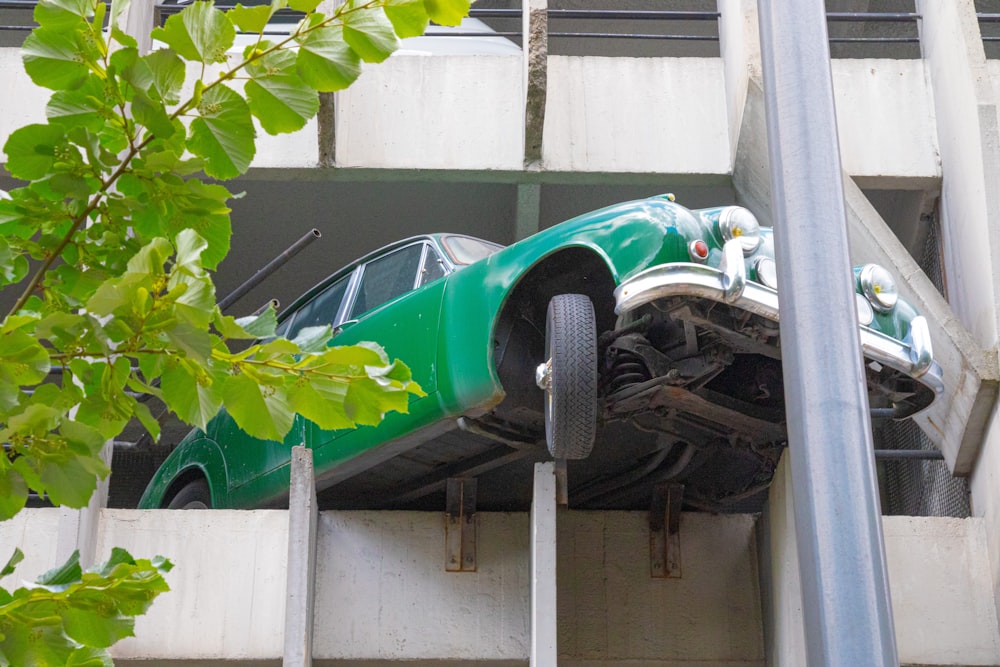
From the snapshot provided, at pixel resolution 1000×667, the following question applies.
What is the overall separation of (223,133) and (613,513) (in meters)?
6.89

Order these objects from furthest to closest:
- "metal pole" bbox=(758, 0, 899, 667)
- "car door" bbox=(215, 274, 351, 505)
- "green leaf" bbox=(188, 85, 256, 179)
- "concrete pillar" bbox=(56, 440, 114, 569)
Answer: "car door" bbox=(215, 274, 351, 505) < "concrete pillar" bbox=(56, 440, 114, 569) < "metal pole" bbox=(758, 0, 899, 667) < "green leaf" bbox=(188, 85, 256, 179)

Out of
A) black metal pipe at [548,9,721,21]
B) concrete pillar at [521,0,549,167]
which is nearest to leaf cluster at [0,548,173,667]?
concrete pillar at [521,0,549,167]

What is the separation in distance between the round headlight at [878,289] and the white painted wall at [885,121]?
3.43 meters

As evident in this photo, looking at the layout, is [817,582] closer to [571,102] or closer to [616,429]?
[616,429]

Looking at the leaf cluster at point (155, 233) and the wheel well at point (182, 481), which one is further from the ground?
the wheel well at point (182, 481)

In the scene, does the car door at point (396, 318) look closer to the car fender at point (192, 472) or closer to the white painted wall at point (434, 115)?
the car fender at point (192, 472)

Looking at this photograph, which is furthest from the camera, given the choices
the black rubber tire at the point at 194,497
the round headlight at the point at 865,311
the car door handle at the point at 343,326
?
the black rubber tire at the point at 194,497

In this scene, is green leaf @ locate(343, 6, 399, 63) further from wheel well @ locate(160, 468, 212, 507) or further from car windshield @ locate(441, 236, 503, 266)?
wheel well @ locate(160, 468, 212, 507)

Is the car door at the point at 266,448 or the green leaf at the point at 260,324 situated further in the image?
the car door at the point at 266,448

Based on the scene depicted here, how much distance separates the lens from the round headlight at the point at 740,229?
7.20m

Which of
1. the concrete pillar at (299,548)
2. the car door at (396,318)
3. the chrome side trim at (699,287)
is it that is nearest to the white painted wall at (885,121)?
the car door at (396,318)

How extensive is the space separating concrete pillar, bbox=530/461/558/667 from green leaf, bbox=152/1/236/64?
18.6 feet

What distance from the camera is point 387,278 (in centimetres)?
914

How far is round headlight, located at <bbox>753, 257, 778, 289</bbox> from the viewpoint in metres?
7.11
